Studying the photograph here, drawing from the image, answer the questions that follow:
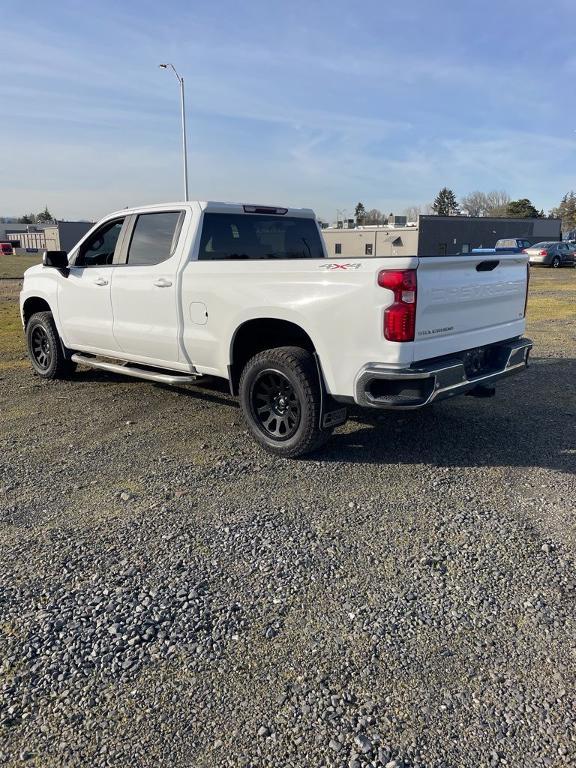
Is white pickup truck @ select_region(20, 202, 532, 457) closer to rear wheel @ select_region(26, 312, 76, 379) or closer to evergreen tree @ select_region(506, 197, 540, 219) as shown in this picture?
rear wheel @ select_region(26, 312, 76, 379)

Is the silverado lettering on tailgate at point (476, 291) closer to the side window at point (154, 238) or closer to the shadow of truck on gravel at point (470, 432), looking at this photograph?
the shadow of truck on gravel at point (470, 432)

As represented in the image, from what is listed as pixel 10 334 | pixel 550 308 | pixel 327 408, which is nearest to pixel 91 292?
pixel 327 408

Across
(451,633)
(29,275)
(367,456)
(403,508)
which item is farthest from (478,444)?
(29,275)

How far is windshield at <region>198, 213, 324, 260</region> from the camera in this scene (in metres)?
5.59

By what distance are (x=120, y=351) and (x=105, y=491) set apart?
240 cm

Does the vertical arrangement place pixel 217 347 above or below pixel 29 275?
below

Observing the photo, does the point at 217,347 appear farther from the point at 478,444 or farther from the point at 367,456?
the point at 478,444

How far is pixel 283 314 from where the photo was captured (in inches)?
181

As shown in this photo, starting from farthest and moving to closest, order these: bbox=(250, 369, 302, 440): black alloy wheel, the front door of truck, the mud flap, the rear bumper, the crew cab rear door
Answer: the front door of truck → the crew cab rear door → bbox=(250, 369, 302, 440): black alloy wheel → the mud flap → the rear bumper

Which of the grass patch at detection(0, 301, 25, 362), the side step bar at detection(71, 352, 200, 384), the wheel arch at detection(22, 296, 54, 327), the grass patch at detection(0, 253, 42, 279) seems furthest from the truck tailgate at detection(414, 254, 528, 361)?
the grass patch at detection(0, 253, 42, 279)

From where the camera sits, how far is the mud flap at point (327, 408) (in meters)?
4.52

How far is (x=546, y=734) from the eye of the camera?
2.18 meters

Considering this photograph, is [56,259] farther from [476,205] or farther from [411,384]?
[476,205]

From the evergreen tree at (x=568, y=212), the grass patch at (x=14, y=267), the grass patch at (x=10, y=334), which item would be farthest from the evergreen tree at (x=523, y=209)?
the grass patch at (x=10, y=334)
